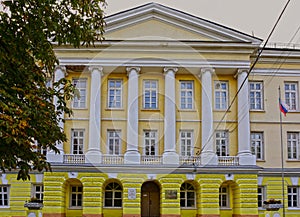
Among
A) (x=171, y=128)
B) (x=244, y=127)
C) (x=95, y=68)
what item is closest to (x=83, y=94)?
(x=95, y=68)

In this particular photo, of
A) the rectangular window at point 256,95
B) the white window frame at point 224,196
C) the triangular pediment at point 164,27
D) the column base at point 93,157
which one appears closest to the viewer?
the column base at point 93,157

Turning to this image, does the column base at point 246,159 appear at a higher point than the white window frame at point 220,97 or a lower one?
lower

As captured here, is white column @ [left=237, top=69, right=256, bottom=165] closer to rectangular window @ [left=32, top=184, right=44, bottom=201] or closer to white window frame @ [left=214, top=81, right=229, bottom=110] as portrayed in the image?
white window frame @ [left=214, top=81, right=229, bottom=110]

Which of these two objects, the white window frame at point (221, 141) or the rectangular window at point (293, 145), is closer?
the white window frame at point (221, 141)

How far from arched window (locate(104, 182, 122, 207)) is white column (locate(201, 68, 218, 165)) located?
218 inches

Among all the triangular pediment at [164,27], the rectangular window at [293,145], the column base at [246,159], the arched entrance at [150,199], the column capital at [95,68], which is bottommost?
the arched entrance at [150,199]

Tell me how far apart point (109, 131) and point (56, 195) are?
208 inches

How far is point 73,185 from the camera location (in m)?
30.4

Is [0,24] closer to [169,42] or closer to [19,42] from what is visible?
[19,42]

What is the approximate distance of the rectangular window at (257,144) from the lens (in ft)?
102

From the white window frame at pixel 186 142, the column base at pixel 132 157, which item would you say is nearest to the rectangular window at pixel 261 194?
the white window frame at pixel 186 142

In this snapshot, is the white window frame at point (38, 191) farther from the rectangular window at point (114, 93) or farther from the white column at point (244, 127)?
the white column at point (244, 127)

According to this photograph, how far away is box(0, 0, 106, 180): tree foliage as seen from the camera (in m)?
9.86

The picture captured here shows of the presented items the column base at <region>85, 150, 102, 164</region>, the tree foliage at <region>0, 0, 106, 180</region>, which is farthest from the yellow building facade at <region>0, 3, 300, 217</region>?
the tree foliage at <region>0, 0, 106, 180</region>
